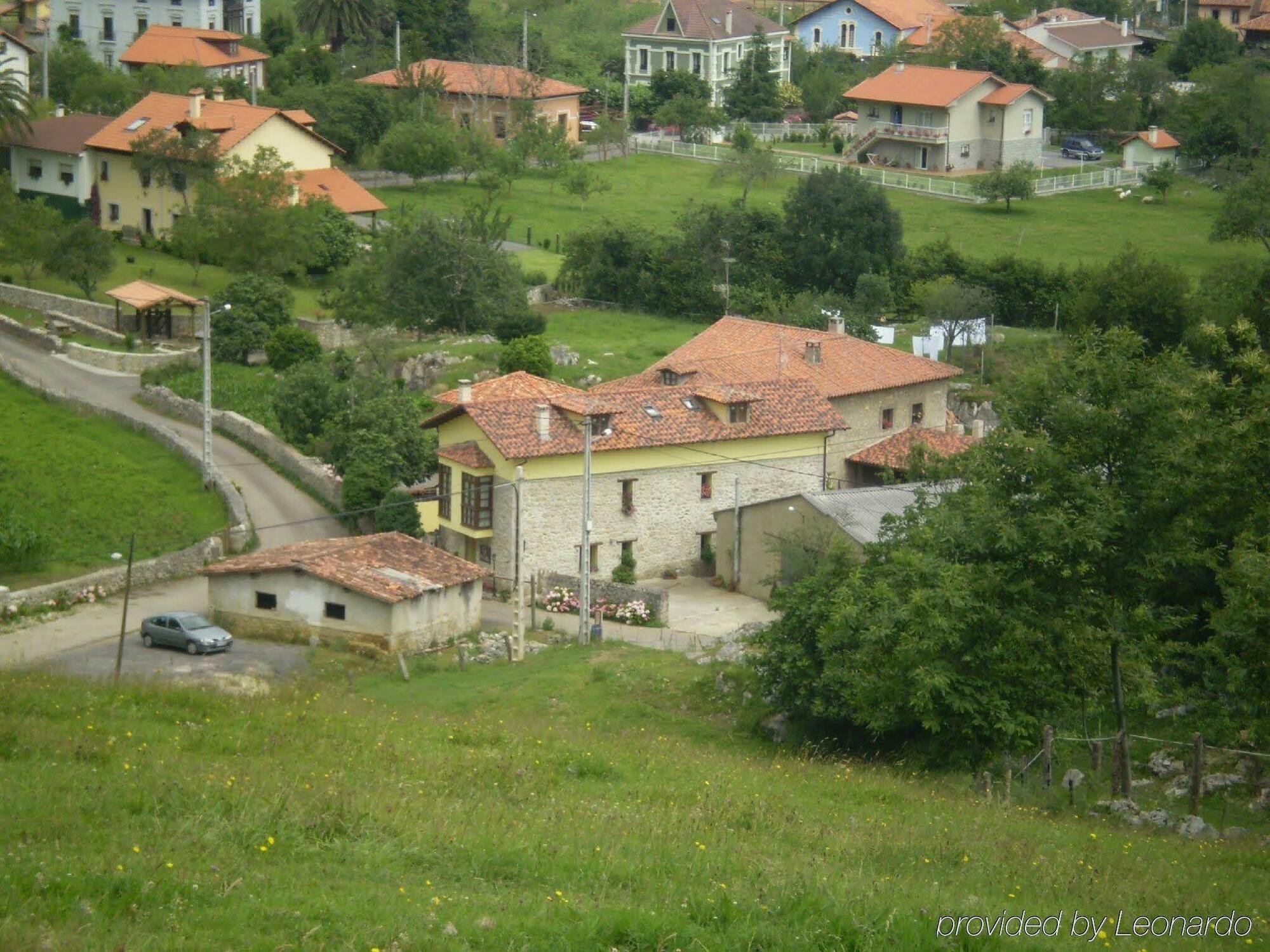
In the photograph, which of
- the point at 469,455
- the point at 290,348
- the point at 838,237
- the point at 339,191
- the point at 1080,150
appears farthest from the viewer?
the point at 1080,150

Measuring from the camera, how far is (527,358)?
5450 cm

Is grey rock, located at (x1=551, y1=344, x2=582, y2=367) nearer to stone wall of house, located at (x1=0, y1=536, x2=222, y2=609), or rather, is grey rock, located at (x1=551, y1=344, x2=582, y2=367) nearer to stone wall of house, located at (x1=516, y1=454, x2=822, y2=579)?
stone wall of house, located at (x1=516, y1=454, x2=822, y2=579)

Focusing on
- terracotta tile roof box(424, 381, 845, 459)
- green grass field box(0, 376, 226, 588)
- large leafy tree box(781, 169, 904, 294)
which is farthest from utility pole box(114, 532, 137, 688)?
large leafy tree box(781, 169, 904, 294)

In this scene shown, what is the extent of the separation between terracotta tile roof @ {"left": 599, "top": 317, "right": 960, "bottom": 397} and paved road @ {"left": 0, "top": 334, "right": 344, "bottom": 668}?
893 centimetres

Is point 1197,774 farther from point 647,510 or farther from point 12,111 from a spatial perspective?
point 12,111

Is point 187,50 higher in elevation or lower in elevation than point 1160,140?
higher

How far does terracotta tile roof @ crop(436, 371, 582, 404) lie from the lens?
4797 cm

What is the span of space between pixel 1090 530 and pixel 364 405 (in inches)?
1049

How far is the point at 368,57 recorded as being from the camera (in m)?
104

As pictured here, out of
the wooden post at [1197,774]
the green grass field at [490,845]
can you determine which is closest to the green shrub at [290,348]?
the green grass field at [490,845]

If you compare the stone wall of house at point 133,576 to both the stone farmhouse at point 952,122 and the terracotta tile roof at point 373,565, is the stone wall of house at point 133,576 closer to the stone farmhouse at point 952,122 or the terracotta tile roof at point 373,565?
the terracotta tile roof at point 373,565

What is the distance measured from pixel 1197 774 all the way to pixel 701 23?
9319 cm

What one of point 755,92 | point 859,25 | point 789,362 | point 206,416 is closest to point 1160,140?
point 755,92

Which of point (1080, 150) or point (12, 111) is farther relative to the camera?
point (1080, 150)
